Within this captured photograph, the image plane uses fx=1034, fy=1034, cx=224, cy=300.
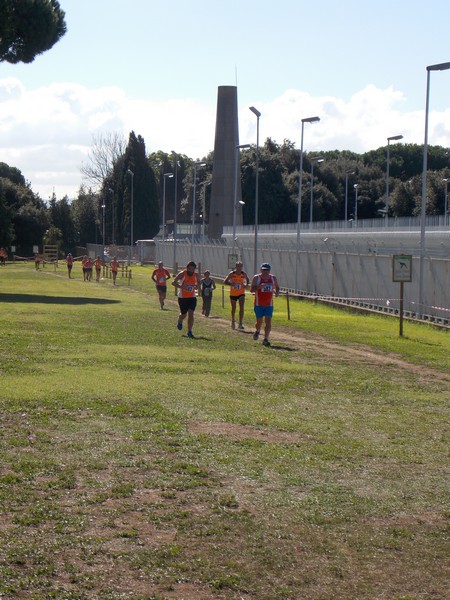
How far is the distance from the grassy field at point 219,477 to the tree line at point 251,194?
59.9 meters

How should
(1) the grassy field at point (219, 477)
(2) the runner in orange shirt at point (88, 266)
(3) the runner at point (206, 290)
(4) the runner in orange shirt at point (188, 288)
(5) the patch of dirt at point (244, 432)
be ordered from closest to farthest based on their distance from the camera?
(1) the grassy field at point (219, 477) < (5) the patch of dirt at point (244, 432) < (4) the runner in orange shirt at point (188, 288) < (3) the runner at point (206, 290) < (2) the runner in orange shirt at point (88, 266)

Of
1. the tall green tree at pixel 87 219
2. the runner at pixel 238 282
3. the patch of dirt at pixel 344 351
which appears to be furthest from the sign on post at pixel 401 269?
the tall green tree at pixel 87 219

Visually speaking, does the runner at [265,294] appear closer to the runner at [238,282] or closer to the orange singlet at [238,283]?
the runner at [238,282]

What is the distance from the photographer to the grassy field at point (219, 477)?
644cm

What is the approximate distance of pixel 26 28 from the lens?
53.2 metres

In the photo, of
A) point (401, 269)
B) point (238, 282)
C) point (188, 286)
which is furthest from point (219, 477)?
point (401, 269)

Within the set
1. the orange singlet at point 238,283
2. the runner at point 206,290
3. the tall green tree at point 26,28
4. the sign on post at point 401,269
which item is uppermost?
the tall green tree at point 26,28

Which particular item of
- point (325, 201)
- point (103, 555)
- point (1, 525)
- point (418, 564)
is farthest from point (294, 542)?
point (325, 201)

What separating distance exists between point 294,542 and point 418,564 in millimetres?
870

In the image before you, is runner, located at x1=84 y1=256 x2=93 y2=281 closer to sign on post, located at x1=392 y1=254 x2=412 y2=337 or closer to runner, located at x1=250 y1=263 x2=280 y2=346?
sign on post, located at x1=392 y1=254 x2=412 y2=337

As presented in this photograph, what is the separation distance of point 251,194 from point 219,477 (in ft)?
309

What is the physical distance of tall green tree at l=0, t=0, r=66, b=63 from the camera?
171ft

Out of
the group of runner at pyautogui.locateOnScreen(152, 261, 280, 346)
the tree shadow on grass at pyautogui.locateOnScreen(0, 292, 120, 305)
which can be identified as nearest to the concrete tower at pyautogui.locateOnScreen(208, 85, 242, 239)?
the tree shadow on grass at pyautogui.locateOnScreen(0, 292, 120, 305)

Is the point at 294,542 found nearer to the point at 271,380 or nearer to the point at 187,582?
the point at 187,582
